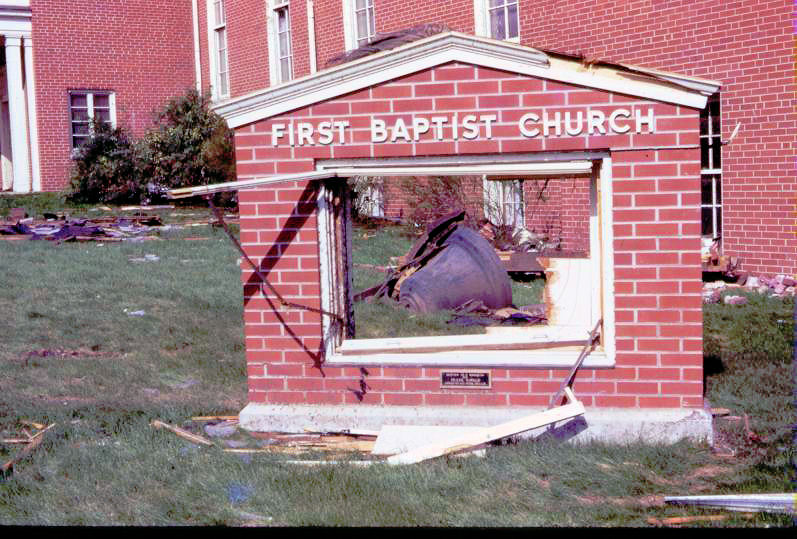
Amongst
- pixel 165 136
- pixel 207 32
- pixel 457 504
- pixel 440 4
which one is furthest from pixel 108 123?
pixel 457 504

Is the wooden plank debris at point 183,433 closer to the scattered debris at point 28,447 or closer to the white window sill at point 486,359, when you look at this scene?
the scattered debris at point 28,447

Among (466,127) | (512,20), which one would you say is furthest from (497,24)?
(466,127)

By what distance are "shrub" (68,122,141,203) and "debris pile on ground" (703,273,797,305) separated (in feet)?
51.6

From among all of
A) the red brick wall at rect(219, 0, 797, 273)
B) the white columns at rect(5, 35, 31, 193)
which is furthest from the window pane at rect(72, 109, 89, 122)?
the red brick wall at rect(219, 0, 797, 273)

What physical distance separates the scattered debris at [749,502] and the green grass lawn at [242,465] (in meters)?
0.06

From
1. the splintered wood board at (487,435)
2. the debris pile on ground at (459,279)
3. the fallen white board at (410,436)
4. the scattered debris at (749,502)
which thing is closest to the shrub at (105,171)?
the debris pile on ground at (459,279)

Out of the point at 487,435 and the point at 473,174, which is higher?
the point at 473,174

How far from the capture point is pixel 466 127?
6.13m

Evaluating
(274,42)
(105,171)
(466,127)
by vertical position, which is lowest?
(466,127)

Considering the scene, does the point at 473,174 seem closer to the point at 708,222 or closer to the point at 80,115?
the point at 708,222

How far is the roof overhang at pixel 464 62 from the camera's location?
590 centimetres

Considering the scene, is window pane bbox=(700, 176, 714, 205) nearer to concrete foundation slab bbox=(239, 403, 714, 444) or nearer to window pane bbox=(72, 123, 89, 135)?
concrete foundation slab bbox=(239, 403, 714, 444)

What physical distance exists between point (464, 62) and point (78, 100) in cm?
2269

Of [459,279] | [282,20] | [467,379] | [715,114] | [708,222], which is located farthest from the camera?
[282,20]
